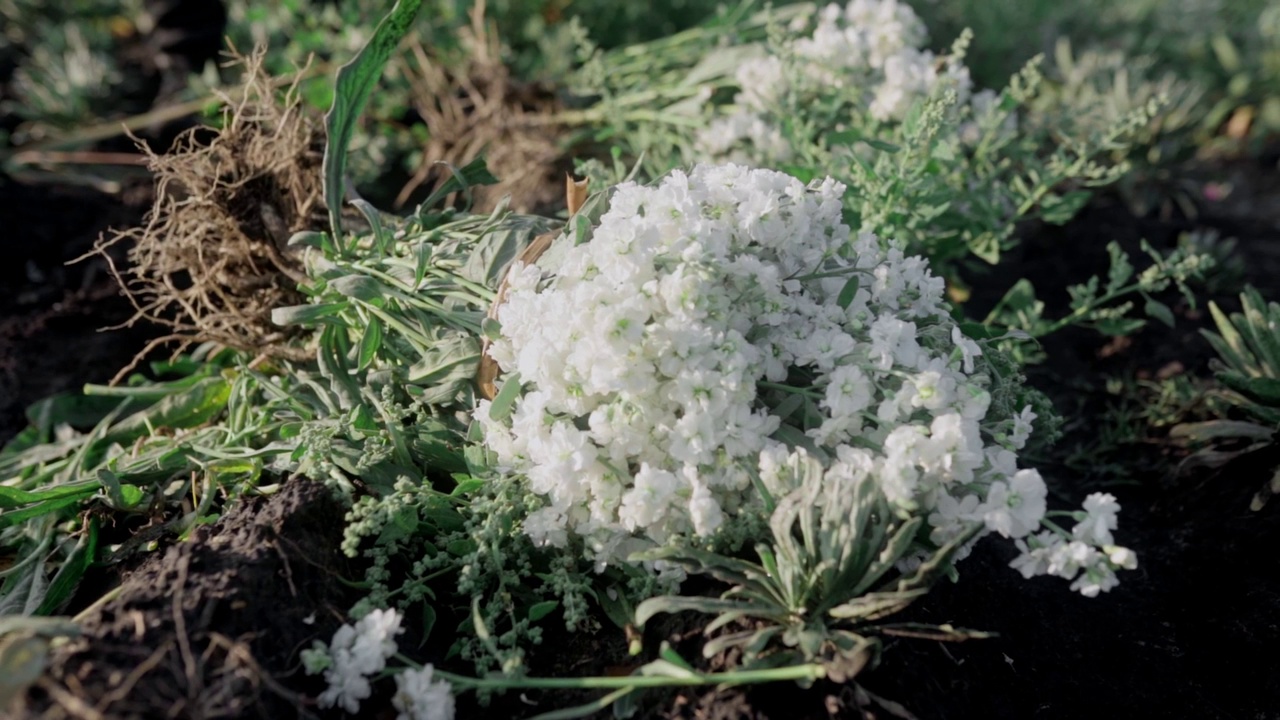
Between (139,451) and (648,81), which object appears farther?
(648,81)

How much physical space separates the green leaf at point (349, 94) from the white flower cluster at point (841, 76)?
1044 millimetres

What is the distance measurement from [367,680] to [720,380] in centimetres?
70

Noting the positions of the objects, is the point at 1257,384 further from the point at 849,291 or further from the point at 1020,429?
the point at 849,291

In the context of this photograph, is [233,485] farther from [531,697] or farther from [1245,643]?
[1245,643]

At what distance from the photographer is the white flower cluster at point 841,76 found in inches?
110

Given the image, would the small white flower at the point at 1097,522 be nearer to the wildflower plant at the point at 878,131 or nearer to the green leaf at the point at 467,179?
the wildflower plant at the point at 878,131

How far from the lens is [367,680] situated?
1481 millimetres

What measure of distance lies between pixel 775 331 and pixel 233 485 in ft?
3.80

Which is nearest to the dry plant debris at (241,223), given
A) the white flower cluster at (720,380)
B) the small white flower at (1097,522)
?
the white flower cluster at (720,380)

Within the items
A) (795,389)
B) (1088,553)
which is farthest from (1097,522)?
(795,389)

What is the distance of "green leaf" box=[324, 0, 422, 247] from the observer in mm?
2135

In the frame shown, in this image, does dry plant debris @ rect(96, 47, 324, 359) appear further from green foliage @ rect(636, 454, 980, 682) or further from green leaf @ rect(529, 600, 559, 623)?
green foliage @ rect(636, 454, 980, 682)

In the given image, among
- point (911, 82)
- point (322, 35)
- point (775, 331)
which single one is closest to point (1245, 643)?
point (775, 331)

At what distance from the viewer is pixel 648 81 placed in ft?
11.8
